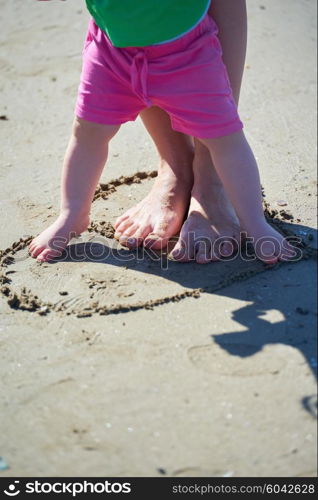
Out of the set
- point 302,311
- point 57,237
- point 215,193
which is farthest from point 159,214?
point 302,311

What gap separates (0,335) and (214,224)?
719mm

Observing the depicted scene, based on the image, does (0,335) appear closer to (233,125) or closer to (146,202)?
(146,202)

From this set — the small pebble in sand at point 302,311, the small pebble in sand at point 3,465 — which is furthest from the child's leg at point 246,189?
the small pebble in sand at point 3,465

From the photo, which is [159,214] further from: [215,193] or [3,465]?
[3,465]

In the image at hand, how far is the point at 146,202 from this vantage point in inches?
95.0

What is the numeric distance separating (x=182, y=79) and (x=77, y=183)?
0.46 metres

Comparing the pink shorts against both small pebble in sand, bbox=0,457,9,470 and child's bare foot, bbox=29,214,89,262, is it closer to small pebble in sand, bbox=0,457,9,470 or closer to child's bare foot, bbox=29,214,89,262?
child's bare foot, bbox=29,214,89,262

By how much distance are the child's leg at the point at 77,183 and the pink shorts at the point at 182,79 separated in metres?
0.12

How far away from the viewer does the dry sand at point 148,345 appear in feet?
5.27

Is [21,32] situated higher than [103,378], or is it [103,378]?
[21,32]

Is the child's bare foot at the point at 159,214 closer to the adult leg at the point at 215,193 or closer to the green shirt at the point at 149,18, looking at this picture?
the adult leg at the point at 215,193

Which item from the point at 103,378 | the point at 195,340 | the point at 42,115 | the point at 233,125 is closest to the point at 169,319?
the point at 195,340

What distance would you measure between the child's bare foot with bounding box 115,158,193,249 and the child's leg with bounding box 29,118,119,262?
0.48ft

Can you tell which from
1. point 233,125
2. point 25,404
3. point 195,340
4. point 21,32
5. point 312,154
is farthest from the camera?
point 21,32
